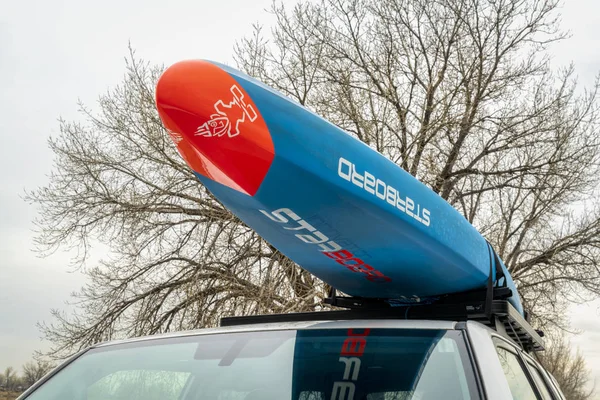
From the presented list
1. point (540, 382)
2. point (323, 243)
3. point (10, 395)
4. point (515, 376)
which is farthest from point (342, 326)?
point (10, 395)

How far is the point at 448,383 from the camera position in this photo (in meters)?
2.19

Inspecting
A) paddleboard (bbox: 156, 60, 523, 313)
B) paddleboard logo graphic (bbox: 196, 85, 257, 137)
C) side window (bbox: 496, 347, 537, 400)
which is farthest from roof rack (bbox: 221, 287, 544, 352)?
paddleboard logo graphic (bbox: 196, 85, 257, 137)

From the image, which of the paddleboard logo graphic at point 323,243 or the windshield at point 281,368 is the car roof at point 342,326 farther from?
the paddleboard logo graphic at point 323,243

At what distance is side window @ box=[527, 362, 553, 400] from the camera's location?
3.38m

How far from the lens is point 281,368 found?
2.43 metres

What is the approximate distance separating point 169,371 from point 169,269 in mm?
13705

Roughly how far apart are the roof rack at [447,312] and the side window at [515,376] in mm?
382

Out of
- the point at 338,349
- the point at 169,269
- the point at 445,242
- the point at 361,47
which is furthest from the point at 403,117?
the point at 338,349

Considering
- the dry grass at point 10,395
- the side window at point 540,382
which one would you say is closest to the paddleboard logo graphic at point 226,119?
the dry grass at point 10,395

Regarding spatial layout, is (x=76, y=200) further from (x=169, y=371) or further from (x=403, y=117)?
(x=169, y=371)

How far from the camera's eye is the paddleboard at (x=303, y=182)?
331cm

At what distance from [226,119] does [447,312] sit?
1554mm

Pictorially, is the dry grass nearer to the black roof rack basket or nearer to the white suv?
the white suv

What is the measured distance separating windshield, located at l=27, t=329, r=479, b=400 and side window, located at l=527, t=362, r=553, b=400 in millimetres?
1280
